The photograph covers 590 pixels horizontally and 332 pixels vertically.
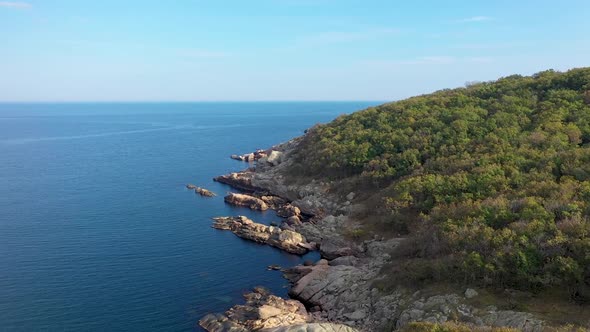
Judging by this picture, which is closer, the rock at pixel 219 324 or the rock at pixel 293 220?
the rock at pixel 219 324

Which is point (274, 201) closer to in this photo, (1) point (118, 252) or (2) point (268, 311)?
(1) point (118, 252)

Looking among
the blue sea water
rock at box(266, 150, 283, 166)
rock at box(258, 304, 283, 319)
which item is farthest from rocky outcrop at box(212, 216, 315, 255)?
rock at box(266, 150, 283, 166)

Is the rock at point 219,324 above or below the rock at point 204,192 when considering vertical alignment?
below

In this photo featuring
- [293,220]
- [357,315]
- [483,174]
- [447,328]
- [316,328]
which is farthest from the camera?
[293,220]

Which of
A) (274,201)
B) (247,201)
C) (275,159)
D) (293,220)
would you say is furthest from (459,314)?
(275,159)

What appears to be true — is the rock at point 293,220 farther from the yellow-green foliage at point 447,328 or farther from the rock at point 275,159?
the yellow-green foliage at point 447,328

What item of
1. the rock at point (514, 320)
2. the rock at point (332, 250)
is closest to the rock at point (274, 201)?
the rock at point (332, 250)
